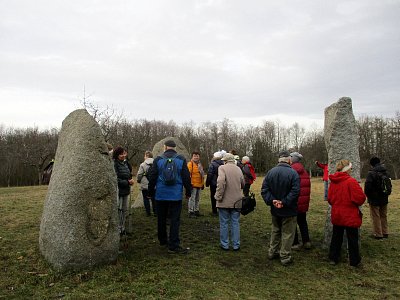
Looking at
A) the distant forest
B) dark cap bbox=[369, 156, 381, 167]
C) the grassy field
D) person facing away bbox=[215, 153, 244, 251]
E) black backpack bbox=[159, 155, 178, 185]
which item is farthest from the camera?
the distant forest

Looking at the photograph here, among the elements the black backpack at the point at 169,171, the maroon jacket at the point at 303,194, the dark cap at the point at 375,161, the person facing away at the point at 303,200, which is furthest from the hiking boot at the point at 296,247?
the black backpack at the point at 169,171

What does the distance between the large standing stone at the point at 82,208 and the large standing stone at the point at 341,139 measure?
482 centimetres

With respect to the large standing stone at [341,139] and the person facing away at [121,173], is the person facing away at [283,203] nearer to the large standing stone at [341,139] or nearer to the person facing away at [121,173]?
the large standing stone at [341,139]

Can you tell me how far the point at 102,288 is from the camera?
16.8ft

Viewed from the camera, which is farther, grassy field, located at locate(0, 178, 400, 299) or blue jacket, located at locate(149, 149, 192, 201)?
blue jacket, located at locate(149, 149, 192, 201)

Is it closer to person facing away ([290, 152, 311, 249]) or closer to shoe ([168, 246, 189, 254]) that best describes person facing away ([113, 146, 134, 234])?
shoe ([168, 246, 189, 254])

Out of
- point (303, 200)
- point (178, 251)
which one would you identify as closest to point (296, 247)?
point (303, 200)

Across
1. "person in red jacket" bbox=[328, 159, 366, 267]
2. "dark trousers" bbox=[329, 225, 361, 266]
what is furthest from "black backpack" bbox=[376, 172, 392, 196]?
"dark trousers" bbox=[329, 225, 361, 266]

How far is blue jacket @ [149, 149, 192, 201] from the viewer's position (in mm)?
6848

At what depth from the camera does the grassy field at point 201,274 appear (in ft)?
16.8

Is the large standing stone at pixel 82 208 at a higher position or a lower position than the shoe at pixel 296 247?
higher

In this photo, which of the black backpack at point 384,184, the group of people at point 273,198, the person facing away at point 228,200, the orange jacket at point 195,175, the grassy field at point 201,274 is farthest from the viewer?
the orange jacket at point 195,175

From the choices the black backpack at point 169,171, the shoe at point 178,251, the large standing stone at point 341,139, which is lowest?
the shoe at point 178,251

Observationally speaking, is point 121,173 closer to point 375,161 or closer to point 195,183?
point 195,183
